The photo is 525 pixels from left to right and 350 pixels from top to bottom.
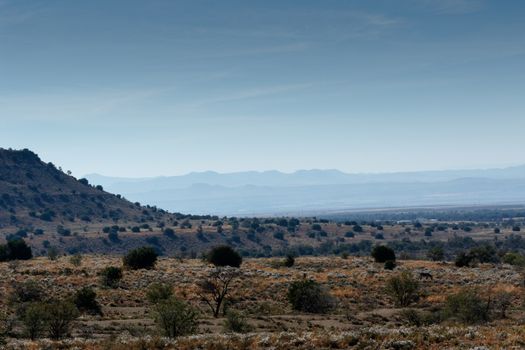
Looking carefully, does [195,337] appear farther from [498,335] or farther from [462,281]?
[462,281]

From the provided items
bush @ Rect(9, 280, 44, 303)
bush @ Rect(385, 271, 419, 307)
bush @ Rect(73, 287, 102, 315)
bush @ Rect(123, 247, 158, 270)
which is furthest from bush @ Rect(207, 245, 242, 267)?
bush @ Rect(73, 287, 102, 315)

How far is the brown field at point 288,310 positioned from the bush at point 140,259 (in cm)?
157

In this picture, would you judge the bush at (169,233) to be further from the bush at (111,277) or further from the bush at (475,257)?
the bush at (111,277)

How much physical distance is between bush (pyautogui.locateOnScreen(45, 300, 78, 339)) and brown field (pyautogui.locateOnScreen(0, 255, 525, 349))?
0.79 meters

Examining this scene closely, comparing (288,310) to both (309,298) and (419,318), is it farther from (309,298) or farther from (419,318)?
(419,318)

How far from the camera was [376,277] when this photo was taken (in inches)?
2379

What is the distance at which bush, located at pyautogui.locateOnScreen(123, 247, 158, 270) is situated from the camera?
2589 inches

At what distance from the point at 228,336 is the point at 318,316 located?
50.7 ft

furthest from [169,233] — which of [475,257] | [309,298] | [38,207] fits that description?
[309,298]

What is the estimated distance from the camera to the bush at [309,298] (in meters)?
44.1

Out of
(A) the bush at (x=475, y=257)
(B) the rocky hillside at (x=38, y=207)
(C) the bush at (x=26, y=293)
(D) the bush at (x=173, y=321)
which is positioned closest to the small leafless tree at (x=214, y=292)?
(D) the bush at (x=173, y=321)

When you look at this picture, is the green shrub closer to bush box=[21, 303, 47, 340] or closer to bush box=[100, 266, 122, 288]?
bush box=[100, 266, 122, 288]

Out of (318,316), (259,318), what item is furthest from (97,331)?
(318,316)

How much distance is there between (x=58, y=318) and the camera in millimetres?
30531
